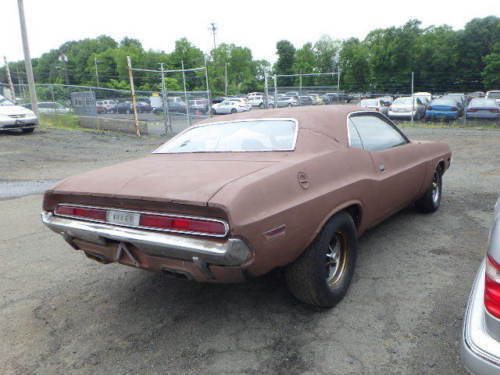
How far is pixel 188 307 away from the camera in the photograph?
312 cm

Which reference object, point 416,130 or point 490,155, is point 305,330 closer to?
point 490,155

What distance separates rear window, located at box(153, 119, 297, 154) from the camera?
10.7 feet

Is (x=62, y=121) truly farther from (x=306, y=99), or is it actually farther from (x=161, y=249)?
(x=161, y=249)

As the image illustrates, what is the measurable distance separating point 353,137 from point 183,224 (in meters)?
1.89

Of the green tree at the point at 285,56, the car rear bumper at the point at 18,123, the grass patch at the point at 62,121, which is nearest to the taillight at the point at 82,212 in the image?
the car rear bumper at the point at 18,123

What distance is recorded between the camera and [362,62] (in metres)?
50.2

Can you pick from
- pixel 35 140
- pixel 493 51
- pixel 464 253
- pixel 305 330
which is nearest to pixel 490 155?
pixel 464 253

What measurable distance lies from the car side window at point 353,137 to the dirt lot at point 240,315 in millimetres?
1102

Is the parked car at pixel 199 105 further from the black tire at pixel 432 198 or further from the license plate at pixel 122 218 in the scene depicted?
the license plate at pixel 122 218

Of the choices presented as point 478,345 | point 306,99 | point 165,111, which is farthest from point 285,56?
point 478,345

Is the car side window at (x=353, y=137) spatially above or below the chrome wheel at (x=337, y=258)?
above

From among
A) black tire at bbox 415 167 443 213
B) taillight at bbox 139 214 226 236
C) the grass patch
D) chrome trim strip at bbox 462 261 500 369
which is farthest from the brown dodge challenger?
the grass patch

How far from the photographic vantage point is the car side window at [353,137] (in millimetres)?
3496

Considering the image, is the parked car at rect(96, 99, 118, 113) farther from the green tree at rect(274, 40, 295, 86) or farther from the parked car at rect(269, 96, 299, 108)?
the green tree at rect(274, 40, 295, 86)
